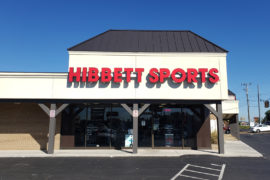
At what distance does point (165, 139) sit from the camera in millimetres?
15891

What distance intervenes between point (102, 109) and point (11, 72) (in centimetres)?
691

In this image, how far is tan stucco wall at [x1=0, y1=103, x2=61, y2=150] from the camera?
15086 mm

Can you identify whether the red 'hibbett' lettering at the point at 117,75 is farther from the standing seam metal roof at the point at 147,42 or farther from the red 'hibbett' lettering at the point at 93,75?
the standing seam metal roof at the point at 147,42

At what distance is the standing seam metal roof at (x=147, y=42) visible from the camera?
49.8 feet

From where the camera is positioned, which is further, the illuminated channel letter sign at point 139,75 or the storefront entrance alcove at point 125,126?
the storefront entrance alcove at point 125,126

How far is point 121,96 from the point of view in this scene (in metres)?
13.7

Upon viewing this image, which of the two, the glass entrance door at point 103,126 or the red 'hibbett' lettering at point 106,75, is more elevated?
the red 'hibbett' lettering at point 106,75

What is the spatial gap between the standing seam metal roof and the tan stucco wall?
593 centimetres

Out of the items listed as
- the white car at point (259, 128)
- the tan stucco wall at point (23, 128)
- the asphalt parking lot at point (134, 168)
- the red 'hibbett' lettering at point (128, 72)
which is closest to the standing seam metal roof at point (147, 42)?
the red 'hibbett' lettering at point (128, 72)

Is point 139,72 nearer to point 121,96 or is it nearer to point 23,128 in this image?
point 121,96

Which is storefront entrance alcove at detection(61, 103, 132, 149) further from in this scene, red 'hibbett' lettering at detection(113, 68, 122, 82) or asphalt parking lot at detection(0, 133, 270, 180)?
asphalt parking lot at detection(0, 133, 270, 180)

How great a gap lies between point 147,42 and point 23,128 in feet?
38.7

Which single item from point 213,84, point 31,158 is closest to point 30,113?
point 31,158

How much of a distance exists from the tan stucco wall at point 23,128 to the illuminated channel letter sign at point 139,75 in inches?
165
